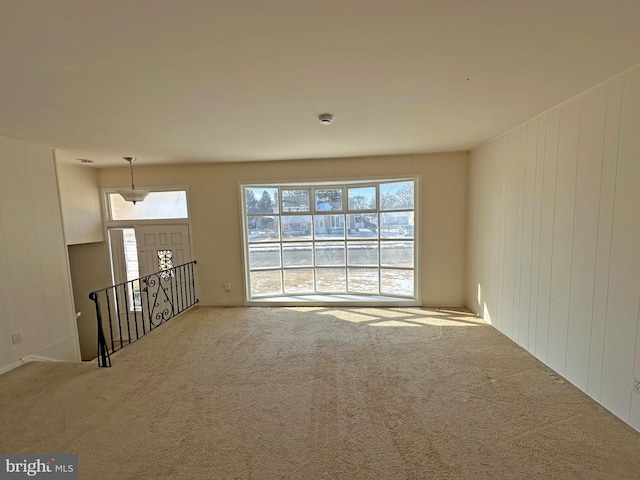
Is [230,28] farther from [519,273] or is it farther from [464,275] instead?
[464,275]

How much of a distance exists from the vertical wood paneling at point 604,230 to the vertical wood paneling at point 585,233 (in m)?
0.03

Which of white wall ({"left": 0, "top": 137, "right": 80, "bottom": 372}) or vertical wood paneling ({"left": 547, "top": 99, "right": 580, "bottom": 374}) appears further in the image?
white wall ({"left": 0, "top": 137, "right": 80, "bottom": 372})

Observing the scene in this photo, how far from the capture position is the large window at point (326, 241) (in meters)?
4.74

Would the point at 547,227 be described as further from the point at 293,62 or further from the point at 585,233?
the point at 293,62

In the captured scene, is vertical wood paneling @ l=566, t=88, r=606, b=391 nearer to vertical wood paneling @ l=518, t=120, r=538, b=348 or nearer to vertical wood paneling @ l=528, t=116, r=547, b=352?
vertical wood paneling @ l=528, t=116, r=547, b=352

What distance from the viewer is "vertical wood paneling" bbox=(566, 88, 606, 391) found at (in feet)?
7.02

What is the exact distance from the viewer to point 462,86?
2.02m

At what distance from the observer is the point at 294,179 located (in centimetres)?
457

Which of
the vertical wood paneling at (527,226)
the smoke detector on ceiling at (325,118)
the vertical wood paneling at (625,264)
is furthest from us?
the vertical wood paneling at (527,226)

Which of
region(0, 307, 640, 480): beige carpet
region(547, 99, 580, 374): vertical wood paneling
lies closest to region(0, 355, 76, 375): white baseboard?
region(0, 307, 640, 480): beige carpet

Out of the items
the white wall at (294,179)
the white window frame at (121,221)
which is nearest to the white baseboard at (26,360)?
the white window frame at (121,221)

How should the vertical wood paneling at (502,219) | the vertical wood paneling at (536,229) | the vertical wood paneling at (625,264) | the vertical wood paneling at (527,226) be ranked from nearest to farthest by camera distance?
the vertical wood paneling at (625,264), the vertical wood paneling at (536,229), the vertical wood paneling at (527,226), the vertical wood paneling at (502,219)

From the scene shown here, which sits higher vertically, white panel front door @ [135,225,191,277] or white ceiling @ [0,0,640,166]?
white ceiling @ [0,0,640,166]

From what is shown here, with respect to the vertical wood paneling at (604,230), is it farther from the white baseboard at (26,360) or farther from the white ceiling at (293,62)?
the white baseboard at (26,360)
